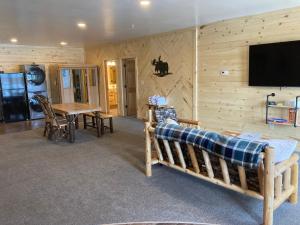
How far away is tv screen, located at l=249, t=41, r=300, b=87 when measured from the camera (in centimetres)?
436

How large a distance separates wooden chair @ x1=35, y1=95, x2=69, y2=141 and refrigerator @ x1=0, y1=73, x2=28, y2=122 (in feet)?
9.82

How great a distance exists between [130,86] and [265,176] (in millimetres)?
6907

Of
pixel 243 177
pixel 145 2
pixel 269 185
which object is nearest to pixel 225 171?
pixel 243 177

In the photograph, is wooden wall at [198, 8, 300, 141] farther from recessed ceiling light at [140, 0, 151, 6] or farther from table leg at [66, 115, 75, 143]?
table leg at [66, 115, 75, 143]

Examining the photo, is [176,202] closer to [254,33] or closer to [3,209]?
[3,209]

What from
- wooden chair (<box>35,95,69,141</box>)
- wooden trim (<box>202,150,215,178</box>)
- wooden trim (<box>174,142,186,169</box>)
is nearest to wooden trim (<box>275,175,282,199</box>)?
wooden trim (<box>202,150,215,178</box>)

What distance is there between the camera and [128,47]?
804 cm

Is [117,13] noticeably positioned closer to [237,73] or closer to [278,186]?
[237,73]

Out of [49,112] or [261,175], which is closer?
[261,175]

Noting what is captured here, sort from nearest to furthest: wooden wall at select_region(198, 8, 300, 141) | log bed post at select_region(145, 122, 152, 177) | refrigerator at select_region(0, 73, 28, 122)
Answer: log bed post at select_region(145, 122, 152, 177), wooden wall at select_region(198, 8, 300, 141), refrigerator at select_region(0, 73, 28, 122)

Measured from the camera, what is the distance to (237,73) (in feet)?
17.3

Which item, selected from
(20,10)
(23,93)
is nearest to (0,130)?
(23,93)

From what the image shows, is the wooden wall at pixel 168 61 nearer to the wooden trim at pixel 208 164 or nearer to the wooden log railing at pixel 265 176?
the wooden log railing at pixel 265 176

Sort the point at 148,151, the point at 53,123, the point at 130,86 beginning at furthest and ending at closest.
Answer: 1. the point at 130,86
2. the point at 53,123
3. the point at 148,151
